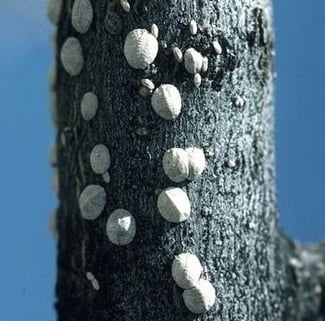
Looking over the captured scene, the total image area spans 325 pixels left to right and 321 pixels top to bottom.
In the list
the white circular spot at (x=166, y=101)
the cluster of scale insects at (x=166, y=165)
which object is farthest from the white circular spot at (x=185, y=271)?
the white circular spot at (x=166, y=101)

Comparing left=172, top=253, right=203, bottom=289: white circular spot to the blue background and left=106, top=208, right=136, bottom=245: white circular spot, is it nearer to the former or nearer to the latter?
left=106, top=208, right=136, bottom=245: white circular spot

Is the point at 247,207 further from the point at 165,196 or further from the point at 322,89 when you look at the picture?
the point at 322,89

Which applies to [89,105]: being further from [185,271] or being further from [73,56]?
[185,271]

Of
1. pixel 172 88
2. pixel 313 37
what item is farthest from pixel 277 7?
pixel 172 88

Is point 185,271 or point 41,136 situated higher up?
point 41,136

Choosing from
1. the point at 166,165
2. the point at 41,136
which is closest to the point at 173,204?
the point at 166,165

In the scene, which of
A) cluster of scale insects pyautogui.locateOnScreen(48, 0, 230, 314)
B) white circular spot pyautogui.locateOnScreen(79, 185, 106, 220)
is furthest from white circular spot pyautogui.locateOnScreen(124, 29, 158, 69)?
white circular spot pyautogui.locateOnScreen(79, 185, 106, 220)

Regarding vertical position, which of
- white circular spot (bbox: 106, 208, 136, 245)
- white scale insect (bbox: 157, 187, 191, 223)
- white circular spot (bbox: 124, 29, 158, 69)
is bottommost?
white circular spot (bbox: 106, 208, 136, 245)
